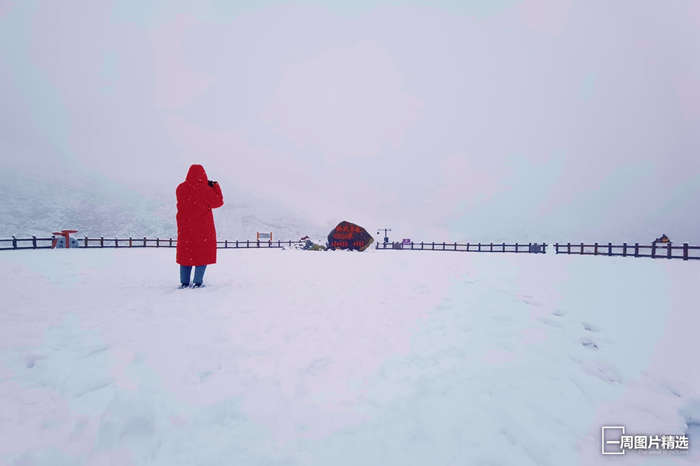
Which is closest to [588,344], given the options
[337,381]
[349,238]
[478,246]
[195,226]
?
[337,381]

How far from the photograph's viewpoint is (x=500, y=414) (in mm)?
2371

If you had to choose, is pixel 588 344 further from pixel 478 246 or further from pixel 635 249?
pixel 478 246

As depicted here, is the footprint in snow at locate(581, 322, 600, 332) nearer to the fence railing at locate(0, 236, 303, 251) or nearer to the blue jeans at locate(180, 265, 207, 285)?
the blue jeans at locate(180, 265, 207, 285)

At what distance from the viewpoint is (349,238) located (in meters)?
20.8

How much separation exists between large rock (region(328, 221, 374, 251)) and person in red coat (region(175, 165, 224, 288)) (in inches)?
584

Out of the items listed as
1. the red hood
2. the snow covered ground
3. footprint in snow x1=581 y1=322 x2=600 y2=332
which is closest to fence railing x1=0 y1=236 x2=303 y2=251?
the red hood

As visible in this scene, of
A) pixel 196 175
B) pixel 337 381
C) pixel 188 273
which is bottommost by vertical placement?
pixel 337 381

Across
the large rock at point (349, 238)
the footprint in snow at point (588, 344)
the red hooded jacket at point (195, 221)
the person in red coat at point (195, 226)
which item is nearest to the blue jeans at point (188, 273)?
the person in red coat at point (195, 226)

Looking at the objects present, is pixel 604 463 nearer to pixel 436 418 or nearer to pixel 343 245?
pixel 436 418

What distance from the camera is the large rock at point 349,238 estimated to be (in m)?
20.7

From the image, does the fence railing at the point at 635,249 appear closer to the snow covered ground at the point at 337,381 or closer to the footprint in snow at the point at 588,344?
the snow covered ground at the point at 337,381

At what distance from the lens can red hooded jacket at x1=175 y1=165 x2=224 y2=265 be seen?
588 centimetres

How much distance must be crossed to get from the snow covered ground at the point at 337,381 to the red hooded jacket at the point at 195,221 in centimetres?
126

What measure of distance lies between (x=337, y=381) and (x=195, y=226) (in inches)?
187
